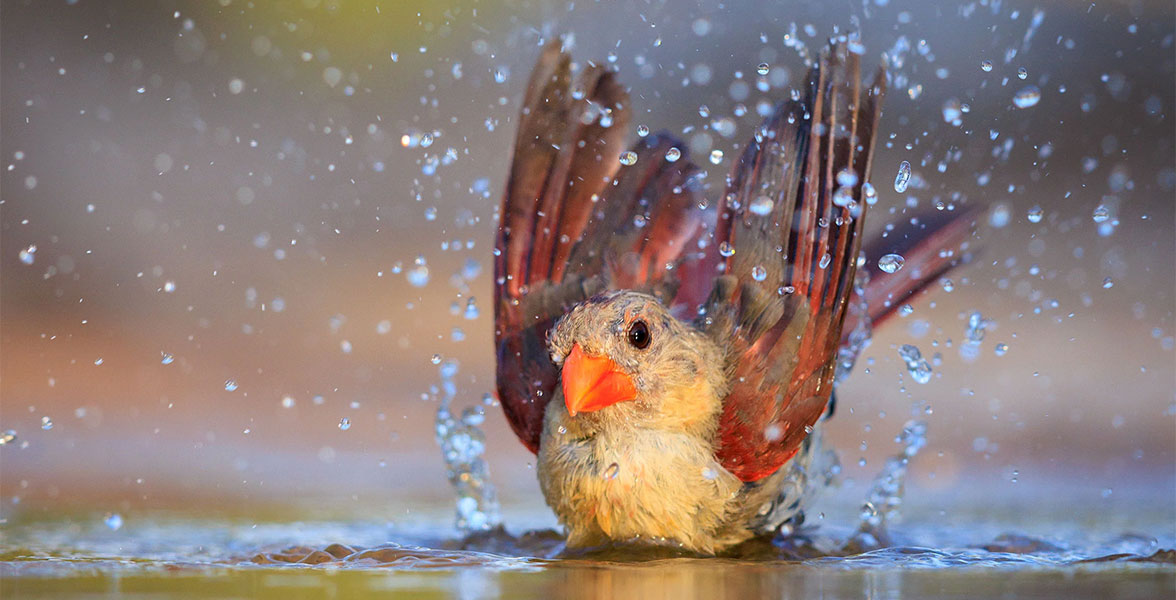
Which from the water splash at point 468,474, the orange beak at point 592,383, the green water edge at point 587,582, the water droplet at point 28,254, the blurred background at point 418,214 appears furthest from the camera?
the water droplet at point 28,254

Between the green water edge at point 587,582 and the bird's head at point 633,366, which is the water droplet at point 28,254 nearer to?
the green water edge at point 587,582

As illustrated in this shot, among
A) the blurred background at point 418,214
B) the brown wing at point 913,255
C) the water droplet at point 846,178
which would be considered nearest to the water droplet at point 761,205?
the water droplet at point 846,178

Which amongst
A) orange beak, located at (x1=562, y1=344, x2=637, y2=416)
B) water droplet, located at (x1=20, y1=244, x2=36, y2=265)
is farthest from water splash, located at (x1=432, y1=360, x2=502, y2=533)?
water droplet, located at (x1=20, y1=244, x2=36, y2=265)

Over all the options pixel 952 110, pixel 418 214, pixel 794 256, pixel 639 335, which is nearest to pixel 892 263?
pixel 794 256

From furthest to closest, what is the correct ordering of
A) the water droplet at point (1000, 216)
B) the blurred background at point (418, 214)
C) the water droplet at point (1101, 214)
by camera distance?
the water droplet at point (1101, 214), the water droplet at point (1000, 216), the blurred background at point (418, 214)

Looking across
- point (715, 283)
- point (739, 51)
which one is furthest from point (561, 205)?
point (739, 51)

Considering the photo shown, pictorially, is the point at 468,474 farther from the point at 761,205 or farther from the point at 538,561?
the point at 761,205
